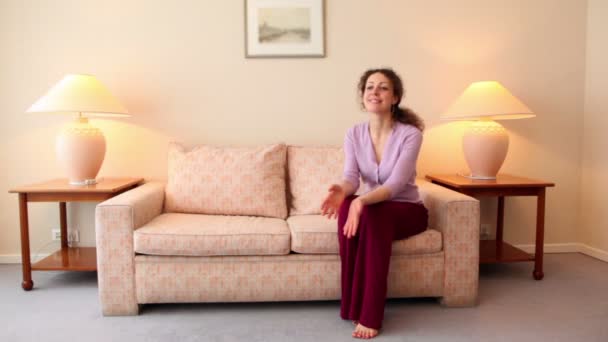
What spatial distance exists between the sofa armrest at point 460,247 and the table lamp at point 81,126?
75.6 inches

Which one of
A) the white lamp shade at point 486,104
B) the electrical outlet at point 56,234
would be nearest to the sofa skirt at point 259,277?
the white lamp shade at point 486,104

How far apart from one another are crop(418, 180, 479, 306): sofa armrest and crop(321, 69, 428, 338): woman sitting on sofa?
4.7 inches

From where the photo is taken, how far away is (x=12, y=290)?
2508mm

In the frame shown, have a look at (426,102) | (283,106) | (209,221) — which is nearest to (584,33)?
(426,102)

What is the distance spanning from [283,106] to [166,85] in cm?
78

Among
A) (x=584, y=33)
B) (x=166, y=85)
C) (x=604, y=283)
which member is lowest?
(x=604, y=283)

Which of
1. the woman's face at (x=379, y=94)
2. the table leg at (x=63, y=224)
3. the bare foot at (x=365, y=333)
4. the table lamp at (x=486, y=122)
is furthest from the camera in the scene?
the table leg at (x=63, y=224)

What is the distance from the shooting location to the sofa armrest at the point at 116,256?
212cm

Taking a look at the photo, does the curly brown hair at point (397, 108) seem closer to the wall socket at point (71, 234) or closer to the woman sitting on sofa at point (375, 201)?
the woman sitting on sofa at point (375, 201)

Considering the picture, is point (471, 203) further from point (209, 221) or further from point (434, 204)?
point (209, 221)

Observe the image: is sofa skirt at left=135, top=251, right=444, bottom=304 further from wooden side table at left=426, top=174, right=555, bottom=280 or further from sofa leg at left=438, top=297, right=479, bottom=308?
wooden side table at left=426, top=174, right=555, bottom=280

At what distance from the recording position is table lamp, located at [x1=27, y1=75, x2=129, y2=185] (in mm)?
2512

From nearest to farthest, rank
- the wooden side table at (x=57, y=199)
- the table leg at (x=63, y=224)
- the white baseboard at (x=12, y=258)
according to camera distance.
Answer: the wooden side table at (x=57, y=199)
the table leg at (x=63, y=224)
the white baseboard at (x=12, y=258)

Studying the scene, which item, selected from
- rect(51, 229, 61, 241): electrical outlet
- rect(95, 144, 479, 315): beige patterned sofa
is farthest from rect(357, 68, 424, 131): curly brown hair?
rect(51, 229, 61, 241): electrical outlet
